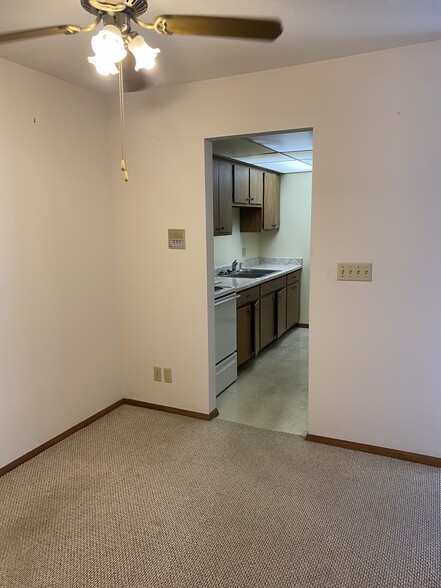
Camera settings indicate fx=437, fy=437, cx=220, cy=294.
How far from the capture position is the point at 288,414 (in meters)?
3.31

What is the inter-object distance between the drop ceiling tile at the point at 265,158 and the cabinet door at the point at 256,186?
103mm

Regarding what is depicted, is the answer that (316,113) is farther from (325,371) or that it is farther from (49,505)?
(49,505)

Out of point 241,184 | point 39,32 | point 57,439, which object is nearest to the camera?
point 39,32

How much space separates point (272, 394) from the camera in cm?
370

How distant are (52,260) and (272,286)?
266 centimetres

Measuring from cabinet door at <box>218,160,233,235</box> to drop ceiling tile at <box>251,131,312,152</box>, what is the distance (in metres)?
0.48

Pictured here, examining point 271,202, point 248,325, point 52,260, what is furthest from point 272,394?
point 271,202

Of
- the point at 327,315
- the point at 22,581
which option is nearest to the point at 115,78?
the point at 327,315

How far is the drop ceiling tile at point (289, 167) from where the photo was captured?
5039 mm

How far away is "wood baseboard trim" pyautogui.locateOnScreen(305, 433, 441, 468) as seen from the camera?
2588 mm

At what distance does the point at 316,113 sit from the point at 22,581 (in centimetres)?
277

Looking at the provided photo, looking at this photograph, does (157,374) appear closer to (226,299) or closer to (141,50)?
(226,299)

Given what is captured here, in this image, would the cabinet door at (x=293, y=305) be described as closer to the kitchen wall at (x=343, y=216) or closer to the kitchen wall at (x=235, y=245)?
the kitchen wall at (x=235, y=245)

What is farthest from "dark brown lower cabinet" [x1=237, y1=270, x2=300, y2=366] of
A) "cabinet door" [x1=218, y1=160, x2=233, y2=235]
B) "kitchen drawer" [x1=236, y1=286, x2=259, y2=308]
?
"cabinet door" [x1=218, y1=160, x2=233, y2=235]
